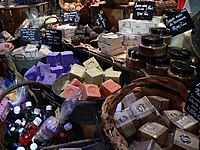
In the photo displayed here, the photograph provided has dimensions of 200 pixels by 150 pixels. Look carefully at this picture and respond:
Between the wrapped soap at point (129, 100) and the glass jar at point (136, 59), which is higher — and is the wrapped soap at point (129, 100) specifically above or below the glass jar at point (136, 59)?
below

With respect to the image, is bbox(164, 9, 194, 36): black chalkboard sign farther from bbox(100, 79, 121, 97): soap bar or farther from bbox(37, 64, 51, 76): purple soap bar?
bbox(37, 64, 51, 76): purple soap bar

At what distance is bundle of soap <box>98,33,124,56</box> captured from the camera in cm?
208

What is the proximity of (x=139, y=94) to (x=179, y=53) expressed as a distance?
399mm

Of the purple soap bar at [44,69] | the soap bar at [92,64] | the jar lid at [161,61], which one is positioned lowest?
the purple soap bar at [44,69]

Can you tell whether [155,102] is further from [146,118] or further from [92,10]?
[92,10]

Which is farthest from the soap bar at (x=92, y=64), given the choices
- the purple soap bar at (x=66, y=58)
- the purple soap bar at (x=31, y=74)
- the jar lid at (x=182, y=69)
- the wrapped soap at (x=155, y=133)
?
the wrapped soap at (x=155, y=133)

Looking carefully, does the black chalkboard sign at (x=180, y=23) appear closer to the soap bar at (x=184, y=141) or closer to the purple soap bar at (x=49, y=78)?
the soap bar at (x=184, y=141)

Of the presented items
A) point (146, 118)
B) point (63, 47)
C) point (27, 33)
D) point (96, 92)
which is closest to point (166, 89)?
point (146, 118)

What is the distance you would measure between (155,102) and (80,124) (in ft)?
1.96

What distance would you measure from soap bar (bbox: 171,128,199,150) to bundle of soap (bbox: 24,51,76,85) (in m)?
1.21

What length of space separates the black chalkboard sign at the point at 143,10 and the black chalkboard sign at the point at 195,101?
96 cm

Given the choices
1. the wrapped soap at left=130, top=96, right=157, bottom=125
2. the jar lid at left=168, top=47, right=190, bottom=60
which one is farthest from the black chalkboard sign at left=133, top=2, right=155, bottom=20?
the wrapped soap at left=130, top=96, right=157, bottom=125

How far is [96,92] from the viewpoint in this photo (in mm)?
1772

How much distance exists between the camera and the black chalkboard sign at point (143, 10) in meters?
2.12
